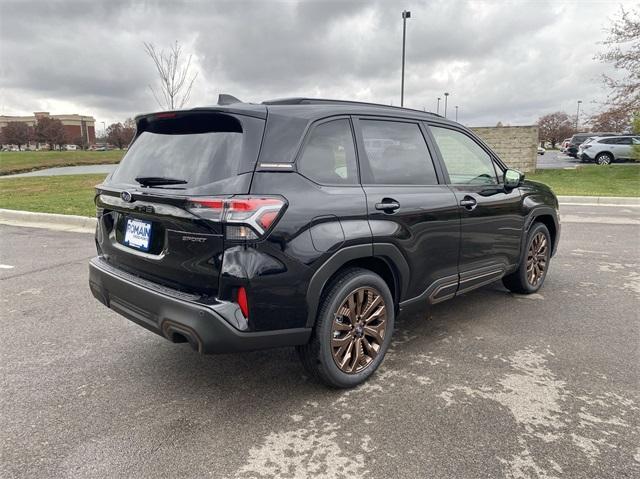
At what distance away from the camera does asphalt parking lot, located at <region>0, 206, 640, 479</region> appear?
7.65 feet

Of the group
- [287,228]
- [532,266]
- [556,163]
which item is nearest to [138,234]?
[287,228]

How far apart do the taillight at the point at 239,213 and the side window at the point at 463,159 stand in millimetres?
1829

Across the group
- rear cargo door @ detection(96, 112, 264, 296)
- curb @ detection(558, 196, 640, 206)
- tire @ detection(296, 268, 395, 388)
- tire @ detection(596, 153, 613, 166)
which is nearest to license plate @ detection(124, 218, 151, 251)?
rear cargo door @ detection(96, 112, 264, 296)

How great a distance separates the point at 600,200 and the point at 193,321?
12789mm

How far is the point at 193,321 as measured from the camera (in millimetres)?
2490

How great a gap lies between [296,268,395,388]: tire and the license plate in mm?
1112

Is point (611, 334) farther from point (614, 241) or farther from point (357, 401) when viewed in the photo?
point (614, 241)

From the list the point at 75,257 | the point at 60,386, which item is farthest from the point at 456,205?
the point at 75,257

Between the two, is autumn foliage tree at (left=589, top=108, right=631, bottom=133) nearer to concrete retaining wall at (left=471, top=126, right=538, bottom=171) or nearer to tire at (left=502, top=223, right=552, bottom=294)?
concrete retaining wall at (left=471, top=126, right=538, bottom=171)

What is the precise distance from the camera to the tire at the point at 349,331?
9.21 feet

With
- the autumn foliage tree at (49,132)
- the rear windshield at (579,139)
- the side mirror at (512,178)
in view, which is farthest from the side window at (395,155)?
the autumn foliage tree at (49,132)

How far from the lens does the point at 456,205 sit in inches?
143

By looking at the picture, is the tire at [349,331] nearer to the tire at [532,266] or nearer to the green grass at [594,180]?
the tire at [532,266]

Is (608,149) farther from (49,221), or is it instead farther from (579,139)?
(49,221)
